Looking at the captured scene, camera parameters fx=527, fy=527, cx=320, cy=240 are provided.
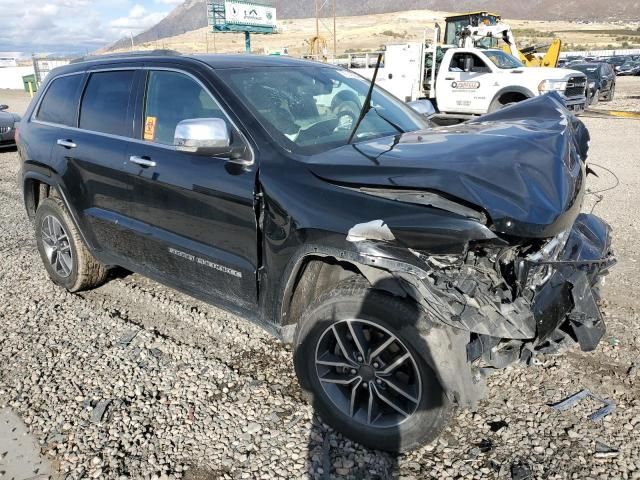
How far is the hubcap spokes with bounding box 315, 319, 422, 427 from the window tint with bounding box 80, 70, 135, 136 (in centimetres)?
206

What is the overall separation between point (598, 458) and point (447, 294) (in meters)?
1.18

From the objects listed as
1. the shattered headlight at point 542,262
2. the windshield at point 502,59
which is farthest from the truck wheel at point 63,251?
the windshield at point 502,59

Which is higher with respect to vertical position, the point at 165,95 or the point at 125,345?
the point at 165,95

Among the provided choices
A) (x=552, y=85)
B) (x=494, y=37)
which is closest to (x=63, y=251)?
(x=552, y=85)

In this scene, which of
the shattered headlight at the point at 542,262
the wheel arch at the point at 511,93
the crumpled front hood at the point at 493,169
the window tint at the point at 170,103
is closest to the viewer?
the crumpled front hood at the point at 493,169

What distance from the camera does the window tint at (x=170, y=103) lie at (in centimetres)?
316

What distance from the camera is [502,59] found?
14.0 metres

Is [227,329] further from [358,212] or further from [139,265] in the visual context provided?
[358,212]

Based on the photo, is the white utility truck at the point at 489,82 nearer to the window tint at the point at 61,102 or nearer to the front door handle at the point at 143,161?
the window tint at the point at 61,102

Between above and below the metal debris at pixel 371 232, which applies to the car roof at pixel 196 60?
above

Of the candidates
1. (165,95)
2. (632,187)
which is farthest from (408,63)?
(165,95)

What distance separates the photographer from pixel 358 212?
7.77ft

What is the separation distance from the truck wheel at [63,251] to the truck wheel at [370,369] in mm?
2342

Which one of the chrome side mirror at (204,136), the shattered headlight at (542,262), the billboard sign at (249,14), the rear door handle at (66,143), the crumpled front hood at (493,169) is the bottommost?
the shattered headlight at (542,262)
